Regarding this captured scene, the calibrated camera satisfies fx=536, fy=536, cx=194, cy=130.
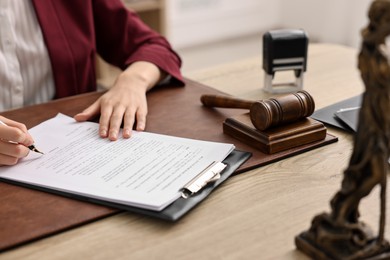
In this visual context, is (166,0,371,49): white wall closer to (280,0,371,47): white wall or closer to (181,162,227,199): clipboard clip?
(280,0,371,47): white wall

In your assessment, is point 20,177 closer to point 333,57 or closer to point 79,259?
point 79,259

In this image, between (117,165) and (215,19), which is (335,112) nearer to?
(117,165)

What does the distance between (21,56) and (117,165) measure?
688 mm

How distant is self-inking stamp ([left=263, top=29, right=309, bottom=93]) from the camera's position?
4.59 feet

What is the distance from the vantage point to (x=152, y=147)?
106 centimetres

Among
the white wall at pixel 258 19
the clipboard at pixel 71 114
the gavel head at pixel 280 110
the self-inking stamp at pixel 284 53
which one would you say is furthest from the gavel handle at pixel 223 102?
the white wall at pixel 258 19

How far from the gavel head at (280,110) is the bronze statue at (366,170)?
1.08 feet

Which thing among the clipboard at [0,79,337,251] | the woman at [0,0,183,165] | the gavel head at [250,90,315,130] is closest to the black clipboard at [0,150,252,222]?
the clipboard at [0,79,337,251]

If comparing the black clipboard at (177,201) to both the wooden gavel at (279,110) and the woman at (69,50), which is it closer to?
the wooden gavel at (279,110)

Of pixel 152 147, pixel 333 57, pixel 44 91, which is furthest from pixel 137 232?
pixel 333 57

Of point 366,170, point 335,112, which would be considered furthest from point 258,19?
point 366,170

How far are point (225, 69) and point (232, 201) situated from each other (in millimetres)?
813

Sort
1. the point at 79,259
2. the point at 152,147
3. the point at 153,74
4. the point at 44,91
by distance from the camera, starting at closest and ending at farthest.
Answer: the point at 79,259
the point at 152,147
the point at 153,74
the point at 44,91

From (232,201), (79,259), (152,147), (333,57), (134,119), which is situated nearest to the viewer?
(79,259)
